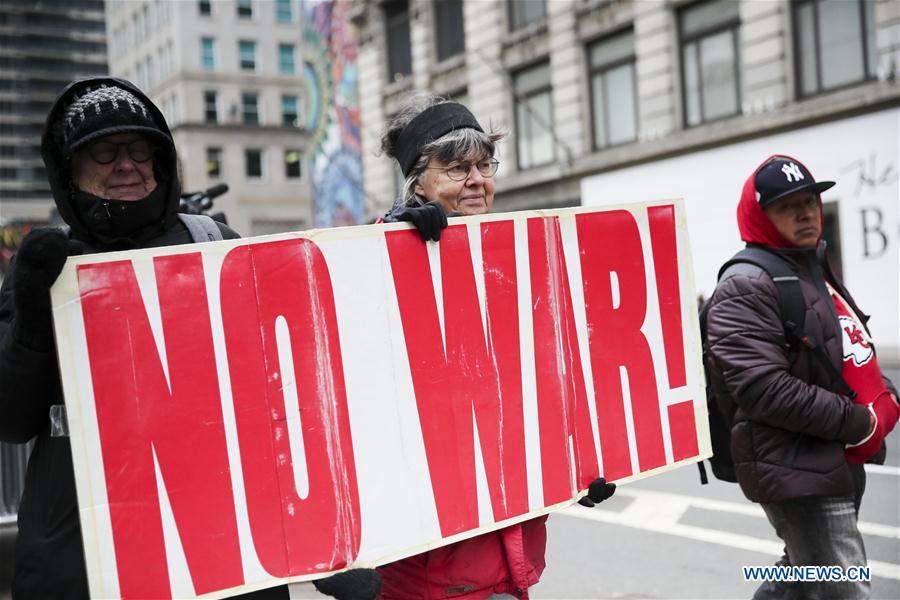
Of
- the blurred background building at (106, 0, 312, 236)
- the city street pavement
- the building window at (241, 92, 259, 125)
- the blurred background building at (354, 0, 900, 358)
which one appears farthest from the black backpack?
the building window at (241, 92, 259, 125)

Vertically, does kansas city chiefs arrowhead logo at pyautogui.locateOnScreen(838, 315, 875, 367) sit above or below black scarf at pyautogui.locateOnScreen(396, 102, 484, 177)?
below

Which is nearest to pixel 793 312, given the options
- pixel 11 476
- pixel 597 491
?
pixel 597 491

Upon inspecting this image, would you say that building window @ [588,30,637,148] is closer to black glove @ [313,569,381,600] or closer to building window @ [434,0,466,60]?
building window @ [434,0,466,60]

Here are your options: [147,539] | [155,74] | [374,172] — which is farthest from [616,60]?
[155,74]

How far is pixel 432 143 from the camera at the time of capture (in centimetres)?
233

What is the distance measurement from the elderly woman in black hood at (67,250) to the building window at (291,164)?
50.2m

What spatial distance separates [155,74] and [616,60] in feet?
143

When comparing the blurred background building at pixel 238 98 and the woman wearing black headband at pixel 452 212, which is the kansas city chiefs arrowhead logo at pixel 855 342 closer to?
the woman wearing black headband at pixel 452 212

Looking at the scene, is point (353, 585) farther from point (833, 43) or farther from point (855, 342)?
point (833, 43)

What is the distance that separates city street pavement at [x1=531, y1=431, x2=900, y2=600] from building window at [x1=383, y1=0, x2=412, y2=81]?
68.1 ft

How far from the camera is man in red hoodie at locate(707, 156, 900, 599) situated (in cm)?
282

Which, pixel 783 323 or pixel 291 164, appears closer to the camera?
pixel 783 323

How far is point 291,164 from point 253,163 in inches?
95.4

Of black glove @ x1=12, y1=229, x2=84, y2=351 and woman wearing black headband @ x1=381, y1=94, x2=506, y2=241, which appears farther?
woman wearing black headband @ x1=381, y1=94, x2=506, y2=241
